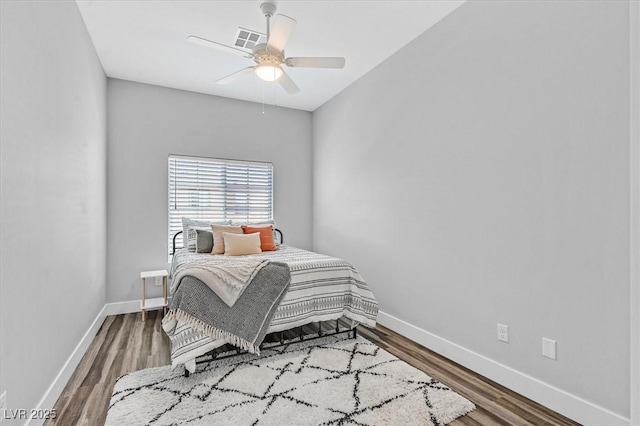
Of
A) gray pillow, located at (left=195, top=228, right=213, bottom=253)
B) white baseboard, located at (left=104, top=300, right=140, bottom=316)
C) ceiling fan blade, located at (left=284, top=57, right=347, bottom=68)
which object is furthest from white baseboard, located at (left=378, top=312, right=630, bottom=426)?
white baseboard, located at (left=104, top=300, right=140, bottom=316)

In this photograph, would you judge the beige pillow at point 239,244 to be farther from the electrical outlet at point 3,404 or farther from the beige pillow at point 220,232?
the electrical outlet at point 3,404

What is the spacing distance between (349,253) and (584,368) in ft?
8.49

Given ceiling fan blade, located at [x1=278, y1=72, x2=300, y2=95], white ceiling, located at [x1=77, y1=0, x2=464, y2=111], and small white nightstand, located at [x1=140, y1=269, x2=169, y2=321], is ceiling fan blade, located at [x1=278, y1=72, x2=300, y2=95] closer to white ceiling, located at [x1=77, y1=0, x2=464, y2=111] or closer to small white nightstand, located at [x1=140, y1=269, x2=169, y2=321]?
white ceiling, located at [x1=77, y1=0, x2=464, y2=111]

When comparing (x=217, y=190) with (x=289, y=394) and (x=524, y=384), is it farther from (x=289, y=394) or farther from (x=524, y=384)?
(x=524, y=384)

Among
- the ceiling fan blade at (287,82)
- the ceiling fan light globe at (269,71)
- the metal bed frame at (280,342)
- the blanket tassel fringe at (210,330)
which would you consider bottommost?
the metal bed frame at (280,342)

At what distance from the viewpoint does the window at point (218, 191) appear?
172 inches

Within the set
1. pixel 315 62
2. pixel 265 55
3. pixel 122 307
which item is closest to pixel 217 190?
pixel 122 307

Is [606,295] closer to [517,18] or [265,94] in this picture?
[517,18]

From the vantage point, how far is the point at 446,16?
2773 mm

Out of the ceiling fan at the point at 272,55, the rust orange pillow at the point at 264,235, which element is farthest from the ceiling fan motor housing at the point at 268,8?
the rust orange pillow at the point at 264,235

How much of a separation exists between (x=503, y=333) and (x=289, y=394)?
154cm

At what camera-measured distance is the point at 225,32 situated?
9.80ft

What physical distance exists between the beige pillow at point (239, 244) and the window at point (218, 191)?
3.55 feet

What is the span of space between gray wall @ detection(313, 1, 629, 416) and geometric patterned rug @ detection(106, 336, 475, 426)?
2.23 ft
